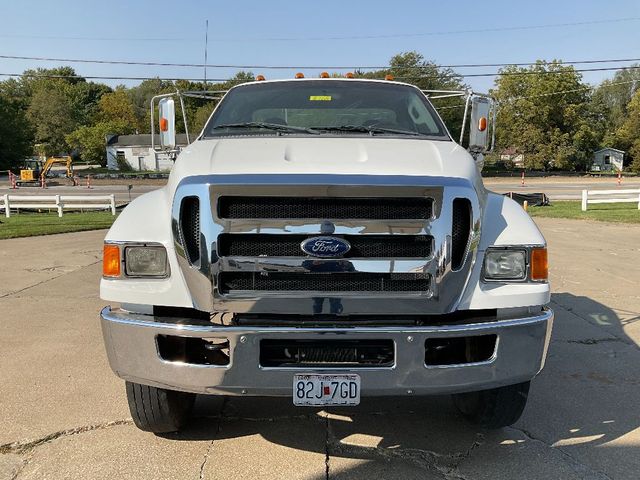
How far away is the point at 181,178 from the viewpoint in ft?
9.27

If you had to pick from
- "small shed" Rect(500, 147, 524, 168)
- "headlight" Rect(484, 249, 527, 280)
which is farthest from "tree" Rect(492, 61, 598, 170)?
"headlight" Rect(484, 249, 527, 280)

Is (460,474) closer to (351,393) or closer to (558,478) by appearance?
(558,478)

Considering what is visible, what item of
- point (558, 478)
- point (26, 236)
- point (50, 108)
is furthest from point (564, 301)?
point (50, 108)

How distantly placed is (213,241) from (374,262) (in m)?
0.76

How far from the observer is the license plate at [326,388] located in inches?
102

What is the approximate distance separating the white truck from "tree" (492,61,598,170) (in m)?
57.5

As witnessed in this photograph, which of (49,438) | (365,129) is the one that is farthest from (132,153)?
(49,438)

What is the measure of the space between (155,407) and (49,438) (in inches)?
29.0

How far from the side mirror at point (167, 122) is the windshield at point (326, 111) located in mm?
368

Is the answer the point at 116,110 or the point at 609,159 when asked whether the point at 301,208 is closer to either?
the point at 609,159

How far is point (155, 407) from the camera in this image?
10.1 feet

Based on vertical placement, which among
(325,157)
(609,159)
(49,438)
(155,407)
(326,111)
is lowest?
(49,438)

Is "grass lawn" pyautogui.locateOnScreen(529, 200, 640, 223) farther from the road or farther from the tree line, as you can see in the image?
the tree line

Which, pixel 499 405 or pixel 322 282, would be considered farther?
pixel 499 405
